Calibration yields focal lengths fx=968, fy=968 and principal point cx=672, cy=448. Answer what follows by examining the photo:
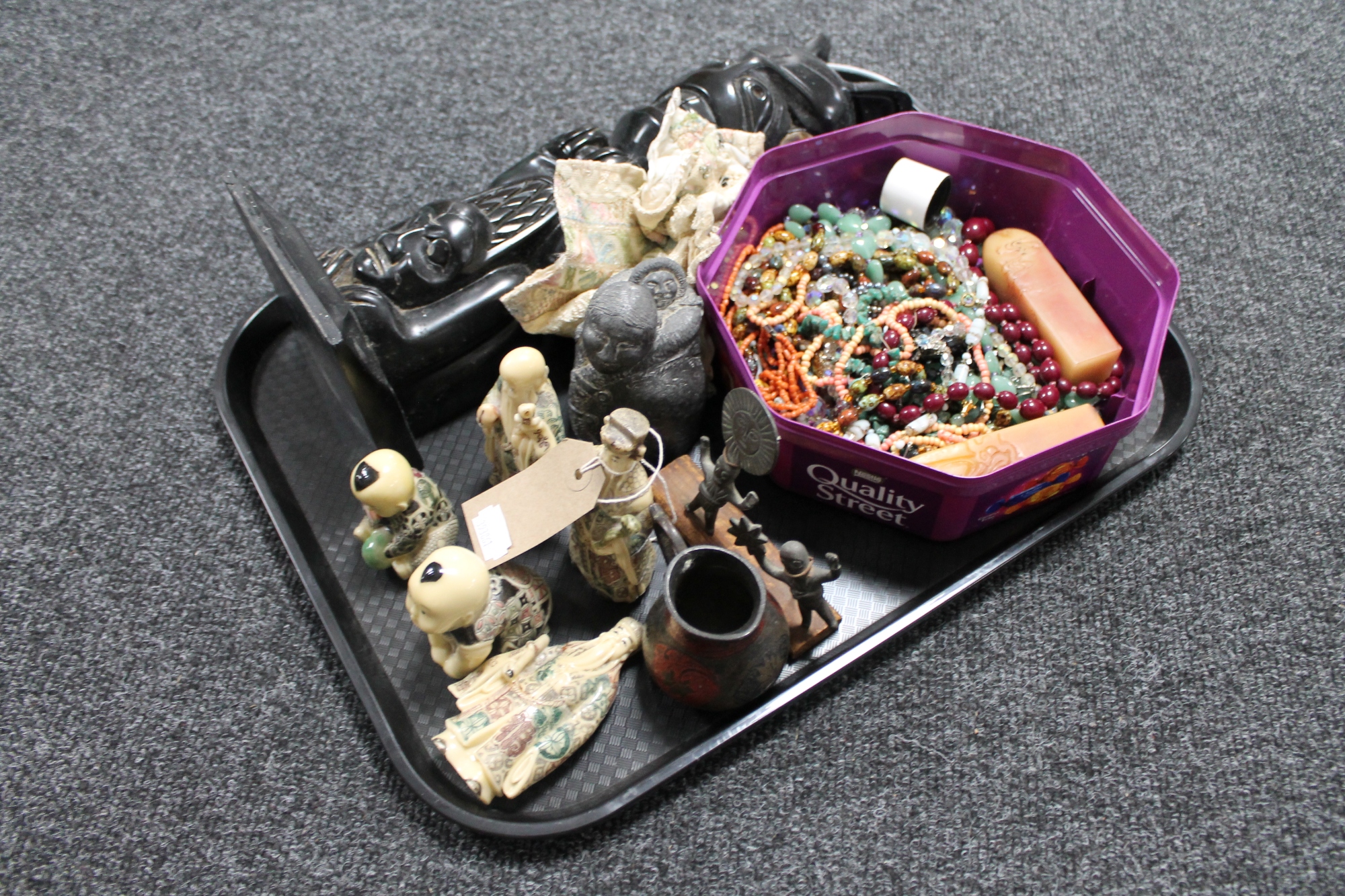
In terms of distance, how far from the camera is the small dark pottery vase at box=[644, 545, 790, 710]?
0.87 metres

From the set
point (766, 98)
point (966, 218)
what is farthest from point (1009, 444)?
point (766, 98)

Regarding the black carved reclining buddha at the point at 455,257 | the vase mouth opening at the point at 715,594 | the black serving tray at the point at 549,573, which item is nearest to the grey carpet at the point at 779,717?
the black serving tray at the point at 549,573

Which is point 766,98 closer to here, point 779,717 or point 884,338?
point 884,338

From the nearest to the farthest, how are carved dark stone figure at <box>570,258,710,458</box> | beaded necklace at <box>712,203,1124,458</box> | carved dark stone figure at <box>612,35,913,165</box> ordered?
carved dark stone figure at <box>570,258,710,458</box>
beaded necklace at <box>712,203,1124,458</box>
carved dark stone figure at <box>612,35,913,165</box>

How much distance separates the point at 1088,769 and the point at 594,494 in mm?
605

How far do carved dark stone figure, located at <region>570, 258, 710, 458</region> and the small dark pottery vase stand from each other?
222 millimetres

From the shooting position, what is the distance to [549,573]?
1088 mm

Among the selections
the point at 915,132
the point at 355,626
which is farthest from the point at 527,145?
the point at 355,626

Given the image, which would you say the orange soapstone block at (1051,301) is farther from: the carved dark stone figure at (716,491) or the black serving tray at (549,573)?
the carved dark stone figure at (716,491)

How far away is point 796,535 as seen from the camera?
112 centimetres

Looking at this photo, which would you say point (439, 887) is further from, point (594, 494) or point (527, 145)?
point (527, 145)

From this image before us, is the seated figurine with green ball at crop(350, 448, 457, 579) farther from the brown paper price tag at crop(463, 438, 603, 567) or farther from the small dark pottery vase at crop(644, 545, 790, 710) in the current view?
the small dark pottery vase at crop(644, 545, 790, 710)

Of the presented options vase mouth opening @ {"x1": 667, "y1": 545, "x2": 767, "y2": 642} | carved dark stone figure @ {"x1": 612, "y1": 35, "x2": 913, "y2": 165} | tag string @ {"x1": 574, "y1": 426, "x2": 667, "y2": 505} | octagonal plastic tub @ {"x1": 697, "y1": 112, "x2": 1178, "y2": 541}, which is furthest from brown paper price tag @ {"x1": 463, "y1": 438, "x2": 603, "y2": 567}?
carved dark stone figure @ {"x1": 612, "y1": 35, "x2": 913, "y2": 165}

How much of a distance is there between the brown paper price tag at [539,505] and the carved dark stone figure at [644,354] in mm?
148
